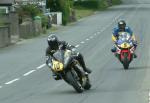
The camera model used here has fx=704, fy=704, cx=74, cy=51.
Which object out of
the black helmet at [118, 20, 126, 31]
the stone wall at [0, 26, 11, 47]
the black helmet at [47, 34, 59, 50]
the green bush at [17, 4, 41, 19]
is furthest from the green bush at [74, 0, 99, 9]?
the black helmet at [47, 34, 59, 50]

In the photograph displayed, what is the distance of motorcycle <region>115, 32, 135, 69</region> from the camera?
23734 mm

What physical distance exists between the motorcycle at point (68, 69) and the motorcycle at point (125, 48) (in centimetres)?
666

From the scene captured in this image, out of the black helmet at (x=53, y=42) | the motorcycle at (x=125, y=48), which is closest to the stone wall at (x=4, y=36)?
the motorcycle at (x=125, y=48)

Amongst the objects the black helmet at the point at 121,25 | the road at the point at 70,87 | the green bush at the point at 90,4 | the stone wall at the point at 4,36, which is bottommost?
the green bush at the point at 90,4

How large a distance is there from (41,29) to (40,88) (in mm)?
33375

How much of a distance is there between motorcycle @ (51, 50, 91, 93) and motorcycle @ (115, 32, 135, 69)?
21.8 feet

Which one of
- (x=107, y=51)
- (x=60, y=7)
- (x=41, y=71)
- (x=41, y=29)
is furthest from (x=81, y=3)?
(x=41, y=71)

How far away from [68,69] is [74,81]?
1.28ft

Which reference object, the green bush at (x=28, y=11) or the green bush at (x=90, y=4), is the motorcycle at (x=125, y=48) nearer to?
the green bush at (x=28, y=11)

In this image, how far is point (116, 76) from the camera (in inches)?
838

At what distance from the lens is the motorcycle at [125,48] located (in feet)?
77.9

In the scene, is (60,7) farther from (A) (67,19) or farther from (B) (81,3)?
(B) (81,3)

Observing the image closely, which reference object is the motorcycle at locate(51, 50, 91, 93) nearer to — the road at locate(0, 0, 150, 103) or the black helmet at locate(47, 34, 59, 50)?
the black helmet at locate(47, 34, 59, 50)

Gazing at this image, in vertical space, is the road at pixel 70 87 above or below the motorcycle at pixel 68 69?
below
